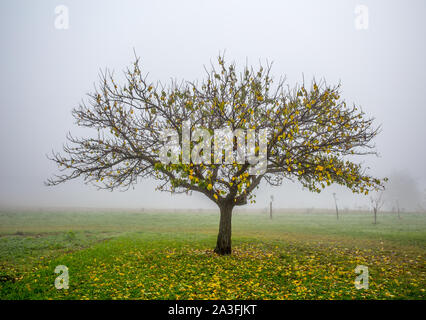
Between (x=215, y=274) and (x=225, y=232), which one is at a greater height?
(x=225, y=232)

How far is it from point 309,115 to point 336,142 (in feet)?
8.16

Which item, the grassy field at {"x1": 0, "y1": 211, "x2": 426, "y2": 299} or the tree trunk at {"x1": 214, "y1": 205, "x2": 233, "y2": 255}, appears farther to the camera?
the tree trunk at {"x1": 214, "y1": 205, "x2": 233, "y2": 255}

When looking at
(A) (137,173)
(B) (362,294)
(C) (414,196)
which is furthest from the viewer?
(C) (414,196)

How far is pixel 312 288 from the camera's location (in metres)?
9.15

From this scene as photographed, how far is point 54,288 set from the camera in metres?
9.18

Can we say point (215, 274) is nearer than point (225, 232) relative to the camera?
Yes

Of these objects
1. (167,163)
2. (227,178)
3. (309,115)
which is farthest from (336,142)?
(167,163)

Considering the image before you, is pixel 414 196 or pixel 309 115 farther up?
pixel 309 115

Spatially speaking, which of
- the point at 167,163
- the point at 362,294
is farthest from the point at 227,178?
the point at 362,294

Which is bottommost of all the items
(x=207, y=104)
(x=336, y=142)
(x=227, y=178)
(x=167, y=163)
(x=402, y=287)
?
(x=402, y=287)

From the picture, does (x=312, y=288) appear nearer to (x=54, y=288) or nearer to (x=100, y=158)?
(x=54, y=288)

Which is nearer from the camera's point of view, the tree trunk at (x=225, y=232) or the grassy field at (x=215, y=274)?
the grassy field at (x=215, y=274)
